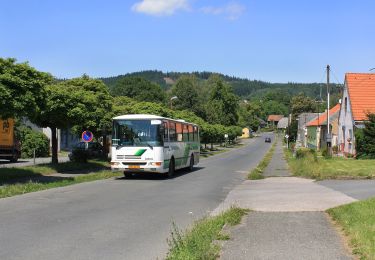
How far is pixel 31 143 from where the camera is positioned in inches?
1697

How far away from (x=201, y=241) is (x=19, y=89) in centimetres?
1171

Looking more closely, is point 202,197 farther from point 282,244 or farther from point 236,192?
point 282,244

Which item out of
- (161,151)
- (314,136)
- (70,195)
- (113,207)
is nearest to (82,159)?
(161,151)

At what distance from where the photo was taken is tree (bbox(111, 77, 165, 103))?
367ft

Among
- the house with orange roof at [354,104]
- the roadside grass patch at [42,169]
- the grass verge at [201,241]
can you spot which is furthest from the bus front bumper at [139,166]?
the house with orange roof at [354,104]

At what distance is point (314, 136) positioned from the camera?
81000 mm

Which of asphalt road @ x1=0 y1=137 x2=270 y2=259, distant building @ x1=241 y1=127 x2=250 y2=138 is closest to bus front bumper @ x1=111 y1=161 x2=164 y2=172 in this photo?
asphalt road @ x1=0 y1=137 x2=270 y2=259

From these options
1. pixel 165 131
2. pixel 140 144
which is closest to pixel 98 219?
pixel 140 144

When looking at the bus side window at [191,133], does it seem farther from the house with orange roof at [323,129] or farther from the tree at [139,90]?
the tree at [139,90]

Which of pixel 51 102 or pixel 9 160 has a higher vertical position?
pixel 51 102

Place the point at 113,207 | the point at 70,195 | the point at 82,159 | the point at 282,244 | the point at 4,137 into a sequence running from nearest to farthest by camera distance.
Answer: the point at 282,244, the point at 113,207, the point at 70,195, the point at 82,159, the point at 4,137

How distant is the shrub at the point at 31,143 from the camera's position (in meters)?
42.7

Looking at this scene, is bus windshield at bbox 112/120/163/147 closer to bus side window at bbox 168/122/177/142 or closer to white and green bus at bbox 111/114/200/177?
white and green bus at bbox 111/114/200/177

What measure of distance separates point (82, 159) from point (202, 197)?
1473 cm
